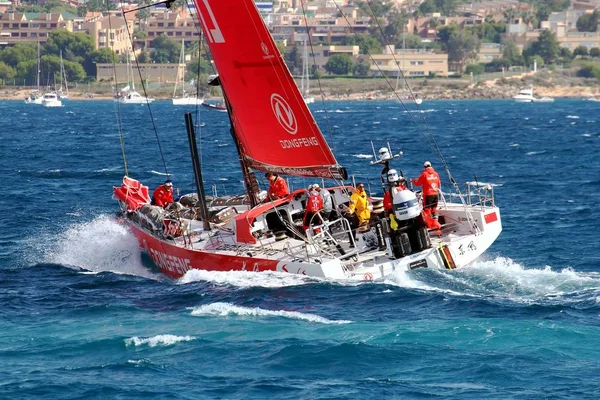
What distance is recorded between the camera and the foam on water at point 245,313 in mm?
22491

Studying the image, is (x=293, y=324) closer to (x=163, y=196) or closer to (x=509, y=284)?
(x=509, y=284)

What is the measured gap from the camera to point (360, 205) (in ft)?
87.8

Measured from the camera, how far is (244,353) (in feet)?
67.2

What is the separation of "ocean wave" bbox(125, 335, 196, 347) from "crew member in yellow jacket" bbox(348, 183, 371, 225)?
650cm

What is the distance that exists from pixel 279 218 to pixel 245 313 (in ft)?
15.9

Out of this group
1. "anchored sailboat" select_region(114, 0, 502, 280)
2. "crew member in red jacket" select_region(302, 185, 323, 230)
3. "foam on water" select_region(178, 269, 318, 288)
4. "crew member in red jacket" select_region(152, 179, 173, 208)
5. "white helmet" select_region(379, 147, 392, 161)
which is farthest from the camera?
"crew member in red jacket" select_region(152, 179, 173, 208)

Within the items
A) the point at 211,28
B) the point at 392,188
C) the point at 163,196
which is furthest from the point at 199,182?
the point at 392,188

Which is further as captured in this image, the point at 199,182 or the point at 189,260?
the point at 199,182

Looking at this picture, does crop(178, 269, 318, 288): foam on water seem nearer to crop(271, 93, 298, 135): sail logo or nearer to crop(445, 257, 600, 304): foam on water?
crop(445, 257, 600, 304): foam on water

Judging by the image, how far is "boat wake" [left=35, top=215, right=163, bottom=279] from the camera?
29578 millimetres

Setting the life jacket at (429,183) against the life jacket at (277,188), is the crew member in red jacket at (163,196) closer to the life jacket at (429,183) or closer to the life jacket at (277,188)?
the life jacket at (277,188)

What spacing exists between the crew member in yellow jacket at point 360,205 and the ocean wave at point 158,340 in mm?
6503

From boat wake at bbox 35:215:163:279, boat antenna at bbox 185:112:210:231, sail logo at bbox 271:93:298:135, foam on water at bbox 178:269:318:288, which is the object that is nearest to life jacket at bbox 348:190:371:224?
sail logo at bbox 271:93:298:135

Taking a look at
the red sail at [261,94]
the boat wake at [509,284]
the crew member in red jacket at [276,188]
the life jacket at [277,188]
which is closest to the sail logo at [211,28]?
the red sail at [261,94]
